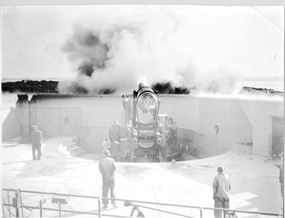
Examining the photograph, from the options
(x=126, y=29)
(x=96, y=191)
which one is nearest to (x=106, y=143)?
(x=96, y=191)

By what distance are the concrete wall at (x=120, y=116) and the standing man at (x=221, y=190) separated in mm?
463

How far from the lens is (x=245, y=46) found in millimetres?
4137

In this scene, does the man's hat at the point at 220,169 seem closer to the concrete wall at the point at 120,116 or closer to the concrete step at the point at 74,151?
the concrete wall at the point at 120,116

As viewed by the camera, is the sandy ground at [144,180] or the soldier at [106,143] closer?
the sandy ground at [144,180]

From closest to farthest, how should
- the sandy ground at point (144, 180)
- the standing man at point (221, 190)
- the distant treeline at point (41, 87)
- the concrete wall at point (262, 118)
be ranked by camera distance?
the standing man at point (221, 190), the sandy ground at point (144, 180), the concrete wall at point (262, 118), the distant treeline at point (41, 87)

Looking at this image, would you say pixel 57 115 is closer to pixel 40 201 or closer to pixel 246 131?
pixel 40 201

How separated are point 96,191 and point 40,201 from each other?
29.2 inches

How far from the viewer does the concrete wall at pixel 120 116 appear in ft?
13.9

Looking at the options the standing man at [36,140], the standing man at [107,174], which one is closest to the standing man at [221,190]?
the standing man at [107,174]

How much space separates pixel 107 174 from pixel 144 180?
516 mm

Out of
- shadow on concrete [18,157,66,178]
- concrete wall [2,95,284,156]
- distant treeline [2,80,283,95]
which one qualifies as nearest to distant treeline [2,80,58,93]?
distant treeline [2,80,283,95]

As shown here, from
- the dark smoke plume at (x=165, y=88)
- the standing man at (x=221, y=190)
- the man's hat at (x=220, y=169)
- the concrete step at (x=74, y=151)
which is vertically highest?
the dark smoke plume at (x=165, y=88)

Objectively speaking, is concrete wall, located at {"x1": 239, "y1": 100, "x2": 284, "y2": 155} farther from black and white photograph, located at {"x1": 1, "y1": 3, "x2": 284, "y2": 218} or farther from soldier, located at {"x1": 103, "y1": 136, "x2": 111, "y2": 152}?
soldier, located at {"x1": 103, "y1": 136, "x2": 111, "y2": 152}

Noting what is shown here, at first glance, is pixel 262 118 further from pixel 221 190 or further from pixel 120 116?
pixel 120 116
